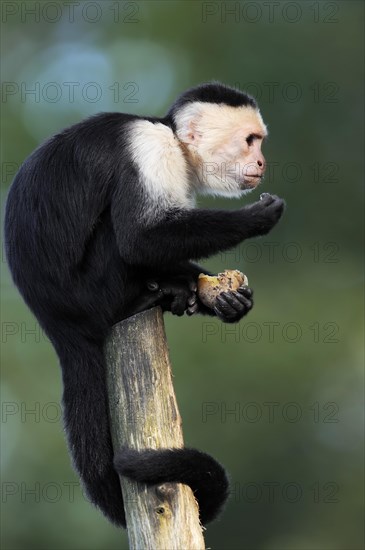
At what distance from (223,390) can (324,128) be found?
17.4 feet

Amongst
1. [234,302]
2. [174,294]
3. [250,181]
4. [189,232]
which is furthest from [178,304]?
[250,181]

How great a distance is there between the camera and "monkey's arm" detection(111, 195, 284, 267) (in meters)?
5.27

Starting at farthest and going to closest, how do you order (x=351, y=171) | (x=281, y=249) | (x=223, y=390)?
(x=351, y=171) < (x=281, y=249) < (x=223, y=390)

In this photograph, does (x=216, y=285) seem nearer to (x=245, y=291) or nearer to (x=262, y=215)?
(x=245, y=291)

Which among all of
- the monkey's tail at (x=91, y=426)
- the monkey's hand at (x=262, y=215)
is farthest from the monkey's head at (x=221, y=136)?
the monkey's tail at (x=91, y=426)


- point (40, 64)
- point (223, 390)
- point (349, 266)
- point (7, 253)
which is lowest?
point (223, 390)

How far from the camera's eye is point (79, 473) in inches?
213

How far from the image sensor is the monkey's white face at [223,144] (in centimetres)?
594

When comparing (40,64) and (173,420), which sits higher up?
(40,64)

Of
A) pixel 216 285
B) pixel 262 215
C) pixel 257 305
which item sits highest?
pixel 262 215

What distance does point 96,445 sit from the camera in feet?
17.5

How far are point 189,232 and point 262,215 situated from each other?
41 cm

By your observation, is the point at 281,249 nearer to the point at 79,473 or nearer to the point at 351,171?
the point at 351,171

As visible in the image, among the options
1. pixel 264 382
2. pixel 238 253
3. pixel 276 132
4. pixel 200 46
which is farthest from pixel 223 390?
pixel 200 46
